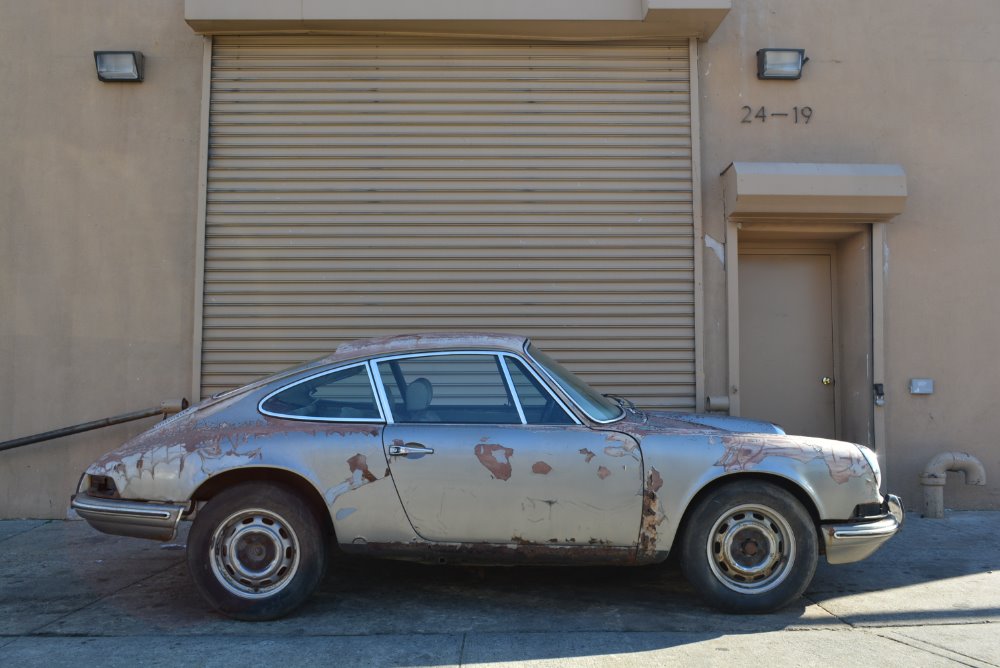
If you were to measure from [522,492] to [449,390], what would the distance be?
2.41 feet

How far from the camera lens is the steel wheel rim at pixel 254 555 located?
4.61 meters

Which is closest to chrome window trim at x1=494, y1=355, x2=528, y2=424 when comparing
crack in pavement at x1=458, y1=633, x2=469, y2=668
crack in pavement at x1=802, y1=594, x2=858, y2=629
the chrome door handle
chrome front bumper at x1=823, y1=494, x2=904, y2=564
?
the chrome door handle

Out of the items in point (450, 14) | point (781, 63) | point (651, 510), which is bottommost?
point (651, 510)

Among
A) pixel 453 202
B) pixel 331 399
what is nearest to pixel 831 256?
pixel 453 202

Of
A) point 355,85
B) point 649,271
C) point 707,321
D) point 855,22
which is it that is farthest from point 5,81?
point 855,22

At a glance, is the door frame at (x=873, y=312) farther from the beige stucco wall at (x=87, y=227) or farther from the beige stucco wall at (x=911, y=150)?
the beige stucco wall at (x=87, y=227)

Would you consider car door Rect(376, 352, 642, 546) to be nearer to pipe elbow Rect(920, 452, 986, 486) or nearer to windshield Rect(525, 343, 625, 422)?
windshield Rect(525, 343, 625, 422)

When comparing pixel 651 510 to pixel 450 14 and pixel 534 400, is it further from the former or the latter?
pixel 450 14

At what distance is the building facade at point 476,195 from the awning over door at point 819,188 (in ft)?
0.23

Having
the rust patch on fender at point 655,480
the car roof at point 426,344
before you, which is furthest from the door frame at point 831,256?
the rust patch on fender at point 655,480

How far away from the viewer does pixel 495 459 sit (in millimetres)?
4629

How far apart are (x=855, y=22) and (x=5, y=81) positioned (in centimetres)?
792

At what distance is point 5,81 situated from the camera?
7867mm

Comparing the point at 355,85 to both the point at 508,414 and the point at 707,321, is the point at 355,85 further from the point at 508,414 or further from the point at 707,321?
the point at 508,414
